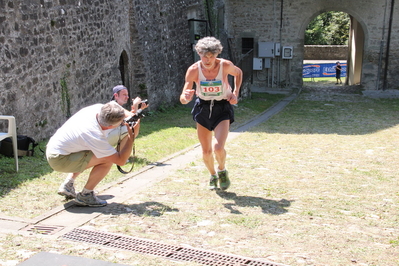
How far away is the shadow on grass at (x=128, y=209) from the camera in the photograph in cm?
503

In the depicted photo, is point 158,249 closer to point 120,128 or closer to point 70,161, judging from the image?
point 70,161

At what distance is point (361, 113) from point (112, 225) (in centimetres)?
1216

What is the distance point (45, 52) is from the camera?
27.8ft

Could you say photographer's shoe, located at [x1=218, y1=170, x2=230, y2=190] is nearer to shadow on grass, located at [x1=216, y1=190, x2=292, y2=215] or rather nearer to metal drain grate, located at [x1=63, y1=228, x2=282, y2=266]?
shadow on grass, located at [x1=216, y1=190, x2=292, y2=215]

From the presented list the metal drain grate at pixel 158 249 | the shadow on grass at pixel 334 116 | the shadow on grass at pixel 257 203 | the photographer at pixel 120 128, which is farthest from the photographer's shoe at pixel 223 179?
the shadow on grass at pixel 334 116

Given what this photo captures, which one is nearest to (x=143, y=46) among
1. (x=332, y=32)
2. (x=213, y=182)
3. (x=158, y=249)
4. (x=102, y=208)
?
(x=213, y=182)

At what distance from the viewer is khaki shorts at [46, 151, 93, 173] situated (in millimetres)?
4898

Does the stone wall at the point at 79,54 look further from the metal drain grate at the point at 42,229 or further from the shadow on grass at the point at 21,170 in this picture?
the metal drain grate at the point at 42,229

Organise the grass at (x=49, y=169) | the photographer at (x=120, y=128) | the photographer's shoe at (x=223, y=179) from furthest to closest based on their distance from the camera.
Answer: the photographer's shoe at (x=223, y=179)
the photographer at (x=120, y=128)
the grass at (x=49, y=169)

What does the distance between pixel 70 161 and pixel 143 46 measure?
8.48 meters

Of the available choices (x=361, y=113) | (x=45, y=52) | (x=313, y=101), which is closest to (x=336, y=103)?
(x=313, y=101)

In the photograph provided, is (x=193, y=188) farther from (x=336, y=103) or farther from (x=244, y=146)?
(x=336, y=103)

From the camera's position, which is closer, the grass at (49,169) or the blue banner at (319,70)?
the grass at (49,169)

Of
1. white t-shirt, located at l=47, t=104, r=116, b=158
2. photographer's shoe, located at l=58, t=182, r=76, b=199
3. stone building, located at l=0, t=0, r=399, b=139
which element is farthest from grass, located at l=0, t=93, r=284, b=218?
stone building, located at l=0, t=0, r=399, b=139
